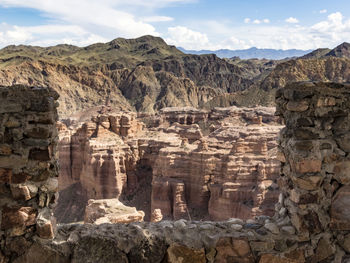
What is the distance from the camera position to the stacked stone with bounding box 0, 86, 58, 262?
4.27 metres

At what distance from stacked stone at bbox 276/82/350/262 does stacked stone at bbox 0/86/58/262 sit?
11.0 feet

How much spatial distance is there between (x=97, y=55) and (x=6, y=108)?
5516 inches

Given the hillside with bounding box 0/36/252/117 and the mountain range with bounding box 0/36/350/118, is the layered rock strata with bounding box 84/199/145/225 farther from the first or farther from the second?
the hillside with bounding box 0/36/252/117

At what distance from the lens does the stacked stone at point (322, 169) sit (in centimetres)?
449

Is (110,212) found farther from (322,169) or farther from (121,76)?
(121,76)

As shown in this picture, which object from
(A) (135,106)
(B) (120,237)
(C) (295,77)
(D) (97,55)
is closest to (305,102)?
(B) (120,237)

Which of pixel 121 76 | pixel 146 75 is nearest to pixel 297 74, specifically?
pixel 146 75

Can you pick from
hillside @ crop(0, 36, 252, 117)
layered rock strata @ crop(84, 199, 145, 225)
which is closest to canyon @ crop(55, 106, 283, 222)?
layered rock strata @ crop(84, 199, 145, 225)

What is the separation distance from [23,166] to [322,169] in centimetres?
396

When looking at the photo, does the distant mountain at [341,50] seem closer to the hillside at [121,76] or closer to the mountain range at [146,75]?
the mountain range at [146,75]

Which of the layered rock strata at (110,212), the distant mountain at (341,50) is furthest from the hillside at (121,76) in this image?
the layered rock strata at (110,212)

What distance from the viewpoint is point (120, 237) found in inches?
176

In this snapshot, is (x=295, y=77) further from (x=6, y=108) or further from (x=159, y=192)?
(x=6, y=108)

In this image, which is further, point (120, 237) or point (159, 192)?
point (159, 192)
